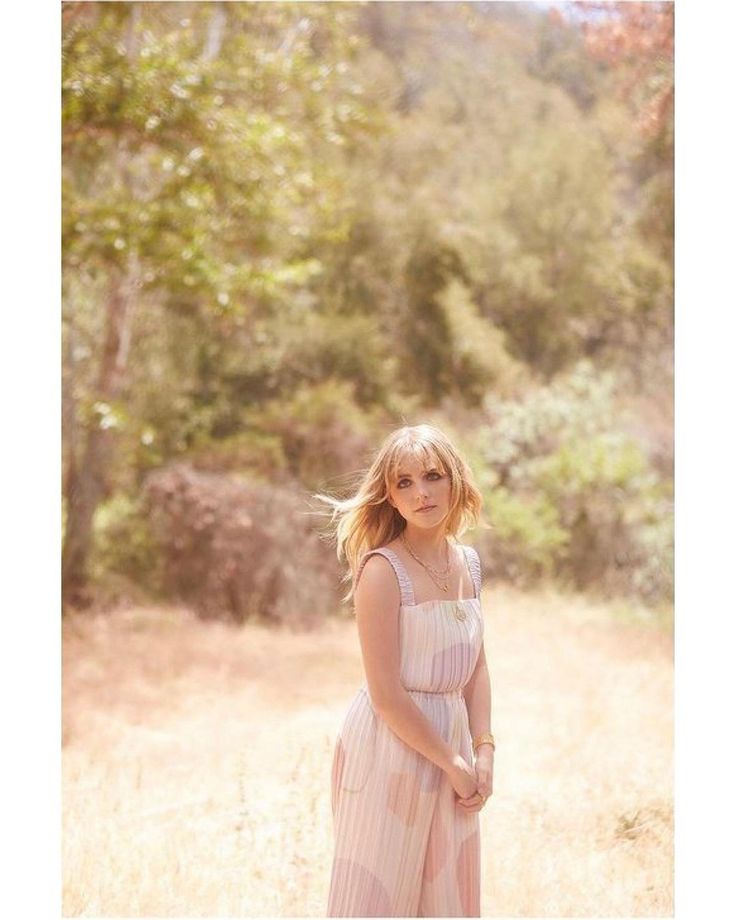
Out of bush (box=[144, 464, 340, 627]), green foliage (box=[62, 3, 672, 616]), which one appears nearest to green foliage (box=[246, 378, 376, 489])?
green foliage (box=[62, 3, 672, 616])

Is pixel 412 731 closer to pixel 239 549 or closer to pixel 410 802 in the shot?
pixel 410 802

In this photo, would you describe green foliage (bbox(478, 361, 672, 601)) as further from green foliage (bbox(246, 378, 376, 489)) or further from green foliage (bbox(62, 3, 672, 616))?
green foliage (bbox(246, 378, 376, 489))

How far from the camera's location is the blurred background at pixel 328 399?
145 inches

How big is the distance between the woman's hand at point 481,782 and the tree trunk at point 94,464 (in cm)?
556

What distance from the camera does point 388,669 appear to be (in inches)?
73.9

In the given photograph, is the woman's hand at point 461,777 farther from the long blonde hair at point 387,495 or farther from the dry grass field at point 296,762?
the dry grass field at point 296,762

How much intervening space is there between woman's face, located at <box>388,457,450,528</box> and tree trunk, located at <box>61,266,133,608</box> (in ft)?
17.9

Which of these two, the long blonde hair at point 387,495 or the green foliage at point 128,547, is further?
the green foliage at point 128,547

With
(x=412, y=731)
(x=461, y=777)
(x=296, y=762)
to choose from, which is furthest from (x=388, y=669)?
(x=296, y=762)

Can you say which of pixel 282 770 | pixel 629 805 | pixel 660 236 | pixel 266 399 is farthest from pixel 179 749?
pixel 660 236

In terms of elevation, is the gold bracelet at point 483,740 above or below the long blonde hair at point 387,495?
below

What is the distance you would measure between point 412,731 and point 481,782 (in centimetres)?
17

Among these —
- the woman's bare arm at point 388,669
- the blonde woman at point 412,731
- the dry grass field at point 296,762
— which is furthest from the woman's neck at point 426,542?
the dry grass field at point 296,762
